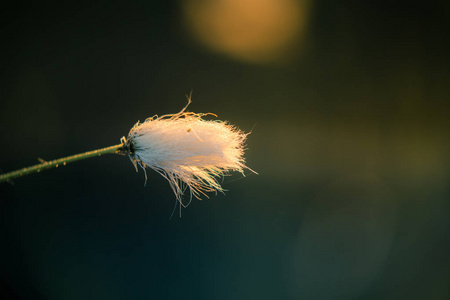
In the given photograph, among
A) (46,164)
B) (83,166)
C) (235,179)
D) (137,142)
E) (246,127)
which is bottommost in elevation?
(46,164)

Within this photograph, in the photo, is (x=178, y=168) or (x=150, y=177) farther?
(x=150, y=177)

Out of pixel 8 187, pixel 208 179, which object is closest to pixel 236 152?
pixel 208 179

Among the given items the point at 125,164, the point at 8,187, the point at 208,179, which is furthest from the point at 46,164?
the point at 8,187

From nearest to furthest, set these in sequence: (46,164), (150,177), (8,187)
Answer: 1. (46,164)
2. (8,187)
3. (150,177)

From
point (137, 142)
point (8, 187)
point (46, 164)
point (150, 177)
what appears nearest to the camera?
point (46, 164)

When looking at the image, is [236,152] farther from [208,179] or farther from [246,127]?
[246,127]

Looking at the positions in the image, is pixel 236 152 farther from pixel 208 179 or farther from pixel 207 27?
pixel 207 27

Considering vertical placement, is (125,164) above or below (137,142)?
above
